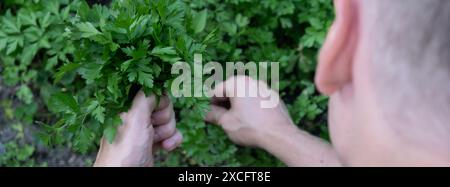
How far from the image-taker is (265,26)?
7.80 ft

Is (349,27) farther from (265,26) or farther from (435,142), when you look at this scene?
(265,26)

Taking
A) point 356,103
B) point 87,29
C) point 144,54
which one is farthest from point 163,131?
point 356,103

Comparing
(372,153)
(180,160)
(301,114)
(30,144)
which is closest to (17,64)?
(30,144)

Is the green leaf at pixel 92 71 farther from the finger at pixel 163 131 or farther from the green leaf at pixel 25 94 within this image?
the green leaf at pixel 25 94

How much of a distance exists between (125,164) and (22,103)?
123 centimetres

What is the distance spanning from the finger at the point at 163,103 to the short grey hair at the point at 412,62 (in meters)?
0.88

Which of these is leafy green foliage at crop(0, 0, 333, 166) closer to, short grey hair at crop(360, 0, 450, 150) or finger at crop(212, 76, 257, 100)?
finger at crop(212, 76, 257, 100)

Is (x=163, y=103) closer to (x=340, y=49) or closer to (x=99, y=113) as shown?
(x=99, y=113)

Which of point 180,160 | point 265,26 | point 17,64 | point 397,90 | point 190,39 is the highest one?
point 397,90

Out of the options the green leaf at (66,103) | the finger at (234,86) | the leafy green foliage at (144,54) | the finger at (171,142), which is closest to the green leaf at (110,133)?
the leafy green foliage at (144,54)

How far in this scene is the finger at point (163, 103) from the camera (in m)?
1.63

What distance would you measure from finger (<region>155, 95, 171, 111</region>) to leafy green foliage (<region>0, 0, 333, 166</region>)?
0.02m
